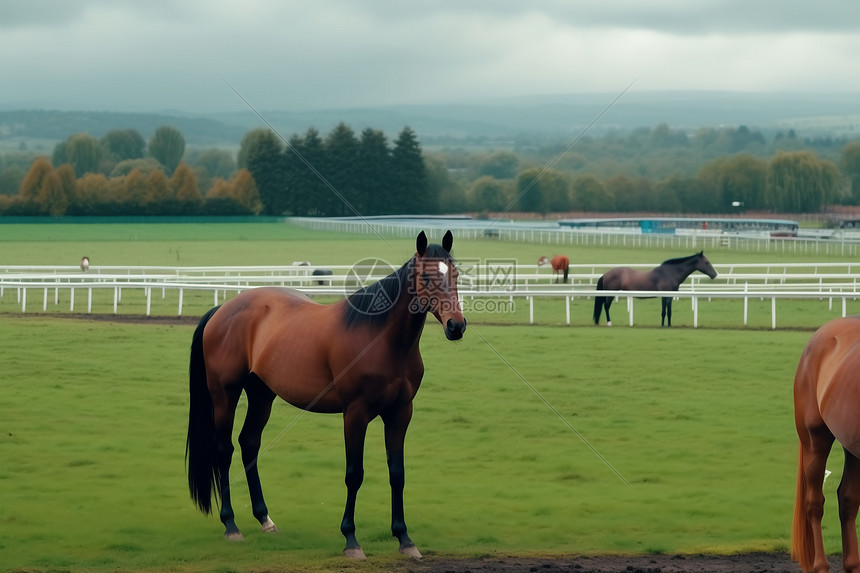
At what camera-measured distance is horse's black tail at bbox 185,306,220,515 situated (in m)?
7.10

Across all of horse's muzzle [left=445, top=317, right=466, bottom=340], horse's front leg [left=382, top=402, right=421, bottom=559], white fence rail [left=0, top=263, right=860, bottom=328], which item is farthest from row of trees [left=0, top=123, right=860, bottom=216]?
horse's muzzle [left=445, top=317, right=466, bottom=340]

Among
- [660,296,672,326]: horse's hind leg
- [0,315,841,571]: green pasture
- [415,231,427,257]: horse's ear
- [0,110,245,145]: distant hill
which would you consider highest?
[0,110,245,145]: distant hill

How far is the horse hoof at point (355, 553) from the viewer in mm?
6223

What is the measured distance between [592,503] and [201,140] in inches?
6219

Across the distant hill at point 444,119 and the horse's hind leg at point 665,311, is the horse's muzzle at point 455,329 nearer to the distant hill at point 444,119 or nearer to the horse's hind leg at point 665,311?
the horse's hind leg at point 665,311

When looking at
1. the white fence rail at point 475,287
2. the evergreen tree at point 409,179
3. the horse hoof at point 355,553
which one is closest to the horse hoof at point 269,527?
the horse hoof at point 355,553

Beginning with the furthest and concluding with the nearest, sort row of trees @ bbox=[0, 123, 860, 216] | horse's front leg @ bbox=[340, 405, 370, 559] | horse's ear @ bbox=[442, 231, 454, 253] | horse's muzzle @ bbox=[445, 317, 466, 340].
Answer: row of trees @ bbox=[0, 123, 860, 216]
horse's front leg @ bbox=[340, 405, 370, 559]
horse's ear @ bbox=[442, 231, 454, 253]
horse's muzzle @ bbox=[445, 317, 466, 340]

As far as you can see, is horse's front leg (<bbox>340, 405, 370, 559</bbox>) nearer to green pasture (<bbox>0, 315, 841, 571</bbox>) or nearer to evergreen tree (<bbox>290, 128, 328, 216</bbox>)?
green pasture (<bbox>0, 315, 841, 571</bbox>)

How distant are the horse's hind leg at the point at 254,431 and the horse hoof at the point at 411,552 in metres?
1.09

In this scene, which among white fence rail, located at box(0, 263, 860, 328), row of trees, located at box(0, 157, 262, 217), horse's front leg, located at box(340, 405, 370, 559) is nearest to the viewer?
horse's front leg, located at box(340, 405, 370, 559)

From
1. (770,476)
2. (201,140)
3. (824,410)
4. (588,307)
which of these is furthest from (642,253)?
(201,140)

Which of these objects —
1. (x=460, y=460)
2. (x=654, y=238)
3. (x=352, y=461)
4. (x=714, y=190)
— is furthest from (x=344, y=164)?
(x=352, y=461)

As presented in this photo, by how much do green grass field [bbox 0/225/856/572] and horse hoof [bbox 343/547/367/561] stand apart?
0.11 meters

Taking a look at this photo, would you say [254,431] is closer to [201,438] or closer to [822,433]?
[201,438]
